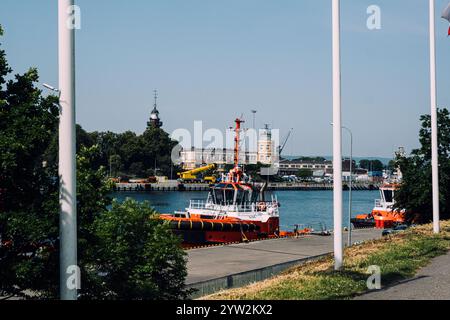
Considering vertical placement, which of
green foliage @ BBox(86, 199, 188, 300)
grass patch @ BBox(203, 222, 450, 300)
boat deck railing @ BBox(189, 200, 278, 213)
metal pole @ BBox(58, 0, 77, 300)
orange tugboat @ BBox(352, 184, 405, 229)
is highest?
metal pole @ BBox(58, 0, 77, 300)

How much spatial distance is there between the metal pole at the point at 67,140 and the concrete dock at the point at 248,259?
8018 mm

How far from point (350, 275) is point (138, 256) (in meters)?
4.17

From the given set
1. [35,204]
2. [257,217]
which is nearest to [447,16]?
[35,204]

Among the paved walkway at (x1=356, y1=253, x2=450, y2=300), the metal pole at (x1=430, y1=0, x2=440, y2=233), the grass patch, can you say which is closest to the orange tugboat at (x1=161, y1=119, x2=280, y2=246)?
the metal pole at (x1=430, y1=0, x2=440, y2=233)

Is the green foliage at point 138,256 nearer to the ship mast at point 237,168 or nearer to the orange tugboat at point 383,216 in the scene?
the ship mast at point 237,168

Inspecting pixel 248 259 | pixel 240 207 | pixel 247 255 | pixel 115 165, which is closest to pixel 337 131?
pixel 248 259

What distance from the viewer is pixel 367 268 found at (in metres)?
13.3

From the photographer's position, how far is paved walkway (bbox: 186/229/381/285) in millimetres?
24156

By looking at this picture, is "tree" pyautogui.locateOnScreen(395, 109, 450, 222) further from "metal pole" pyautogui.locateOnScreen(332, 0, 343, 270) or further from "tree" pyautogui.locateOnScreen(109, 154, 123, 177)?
"tree" pyautogui.locateOnScreen(109, 154, 123, 177)

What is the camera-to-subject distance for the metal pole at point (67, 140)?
6.93 metres

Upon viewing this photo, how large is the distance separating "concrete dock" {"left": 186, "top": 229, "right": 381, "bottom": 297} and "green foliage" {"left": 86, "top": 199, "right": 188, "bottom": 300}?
249 centimetres

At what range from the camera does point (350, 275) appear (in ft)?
40.4

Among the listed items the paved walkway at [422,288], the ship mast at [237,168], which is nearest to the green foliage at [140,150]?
the ship mast at [237,168]

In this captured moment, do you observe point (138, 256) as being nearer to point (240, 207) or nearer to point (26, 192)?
point (26, 192)
